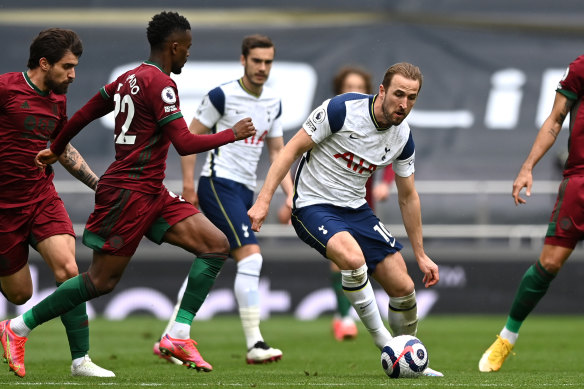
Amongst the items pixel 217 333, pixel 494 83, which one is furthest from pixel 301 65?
pixel 217 333

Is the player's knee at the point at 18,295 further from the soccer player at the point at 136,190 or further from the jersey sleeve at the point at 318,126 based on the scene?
the jersey sleeve at the point at 318,126

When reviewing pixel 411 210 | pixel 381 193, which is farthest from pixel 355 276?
pixel 381 193

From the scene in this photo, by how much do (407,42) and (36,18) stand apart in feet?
18.0

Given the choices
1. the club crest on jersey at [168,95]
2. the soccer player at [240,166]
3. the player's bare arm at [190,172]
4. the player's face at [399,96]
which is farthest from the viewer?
the player's bare arm at [190,172]

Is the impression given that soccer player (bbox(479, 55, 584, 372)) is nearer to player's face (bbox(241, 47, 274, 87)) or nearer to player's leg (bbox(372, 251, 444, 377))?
player's leg (bbox(372, 251, 444, 377))

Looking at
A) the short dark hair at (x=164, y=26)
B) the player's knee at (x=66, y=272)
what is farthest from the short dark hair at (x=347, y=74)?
the player's knee at (x=66, y=272)

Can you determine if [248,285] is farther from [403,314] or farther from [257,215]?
[257,215]

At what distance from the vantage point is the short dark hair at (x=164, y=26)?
666cm

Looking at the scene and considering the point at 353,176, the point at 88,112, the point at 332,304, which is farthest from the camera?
the point at 332,304

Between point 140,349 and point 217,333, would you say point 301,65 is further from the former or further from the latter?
point 140,349

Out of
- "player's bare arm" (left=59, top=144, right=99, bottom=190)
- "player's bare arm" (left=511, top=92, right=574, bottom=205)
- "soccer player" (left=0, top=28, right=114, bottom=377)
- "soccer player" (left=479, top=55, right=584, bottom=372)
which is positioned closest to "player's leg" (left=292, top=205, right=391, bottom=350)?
"soccer player" (left=479, top=55, right=584, bottom=372)

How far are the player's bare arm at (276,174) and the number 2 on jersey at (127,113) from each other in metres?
0.88

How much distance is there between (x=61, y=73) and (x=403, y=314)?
2.84 m

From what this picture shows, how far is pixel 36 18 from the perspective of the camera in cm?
1569
